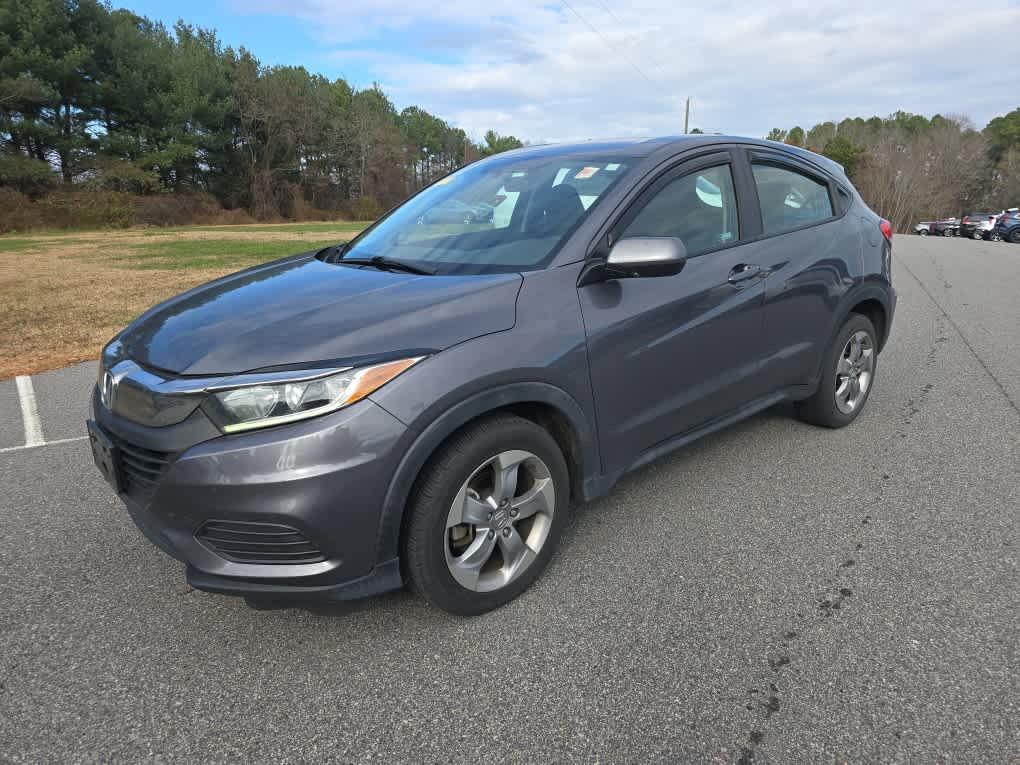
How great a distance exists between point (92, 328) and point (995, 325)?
35.4 feet

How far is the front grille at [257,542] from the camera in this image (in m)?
2.09

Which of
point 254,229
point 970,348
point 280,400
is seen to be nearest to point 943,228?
point 254,229

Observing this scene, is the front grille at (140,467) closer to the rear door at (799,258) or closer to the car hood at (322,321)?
the car hood at (322,321)

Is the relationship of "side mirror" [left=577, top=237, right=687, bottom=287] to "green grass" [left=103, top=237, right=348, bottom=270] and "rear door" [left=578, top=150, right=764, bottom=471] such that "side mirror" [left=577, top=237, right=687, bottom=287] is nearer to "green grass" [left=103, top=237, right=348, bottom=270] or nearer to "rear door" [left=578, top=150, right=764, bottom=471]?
"rear door" [left=578, top=150, right=764, bottom=471]

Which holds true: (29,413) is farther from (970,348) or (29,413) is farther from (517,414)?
(970,348)

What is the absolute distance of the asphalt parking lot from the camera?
199 centimetres

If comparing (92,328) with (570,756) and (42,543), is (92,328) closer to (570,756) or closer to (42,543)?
(42,543)

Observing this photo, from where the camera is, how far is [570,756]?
1.92m

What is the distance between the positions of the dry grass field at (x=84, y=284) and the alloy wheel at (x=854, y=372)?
6.89 metres

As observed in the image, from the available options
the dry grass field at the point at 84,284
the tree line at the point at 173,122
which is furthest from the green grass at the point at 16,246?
the tree line at the point at 173,122

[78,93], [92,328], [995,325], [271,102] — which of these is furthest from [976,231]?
[78,93]

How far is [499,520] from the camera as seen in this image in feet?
8.23

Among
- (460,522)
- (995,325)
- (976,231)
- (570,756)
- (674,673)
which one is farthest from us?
(976,231)

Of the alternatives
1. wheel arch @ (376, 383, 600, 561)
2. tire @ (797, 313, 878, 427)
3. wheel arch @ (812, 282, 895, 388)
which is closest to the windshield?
wheel arch @ (376, 383, 600, 561)
